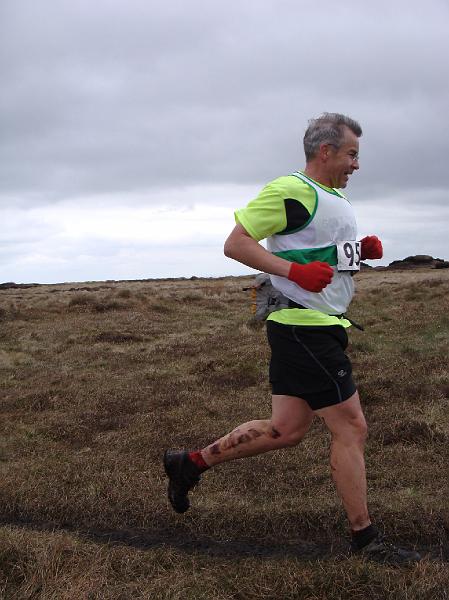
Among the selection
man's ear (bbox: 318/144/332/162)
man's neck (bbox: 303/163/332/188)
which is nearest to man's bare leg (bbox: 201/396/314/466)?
man's neck (bbox: 303/163/332/188)

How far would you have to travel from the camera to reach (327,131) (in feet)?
11.9

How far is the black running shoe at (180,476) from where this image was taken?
4.00 meters

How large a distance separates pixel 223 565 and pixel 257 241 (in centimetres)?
170

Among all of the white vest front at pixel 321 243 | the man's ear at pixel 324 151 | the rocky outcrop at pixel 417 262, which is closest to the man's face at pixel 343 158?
the man's ear at pixel 324 151

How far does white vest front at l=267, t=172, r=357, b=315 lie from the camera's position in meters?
3.55

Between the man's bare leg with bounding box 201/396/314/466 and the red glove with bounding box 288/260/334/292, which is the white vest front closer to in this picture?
the red glove with bounding box 288/260/334/292

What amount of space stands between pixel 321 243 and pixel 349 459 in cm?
114

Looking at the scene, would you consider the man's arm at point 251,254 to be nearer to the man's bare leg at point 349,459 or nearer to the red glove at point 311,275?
the red glove at point 311,275

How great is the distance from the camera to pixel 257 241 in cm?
345

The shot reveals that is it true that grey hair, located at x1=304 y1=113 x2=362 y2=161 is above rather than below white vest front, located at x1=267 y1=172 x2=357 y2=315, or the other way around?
above

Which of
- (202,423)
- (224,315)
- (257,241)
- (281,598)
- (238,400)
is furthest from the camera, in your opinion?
(224,315)

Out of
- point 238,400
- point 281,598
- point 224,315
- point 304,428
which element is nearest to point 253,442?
point 304,428

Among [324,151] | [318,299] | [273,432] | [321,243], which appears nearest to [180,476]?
[273,432]

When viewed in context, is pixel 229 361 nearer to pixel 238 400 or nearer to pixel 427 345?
pixel 238 400
